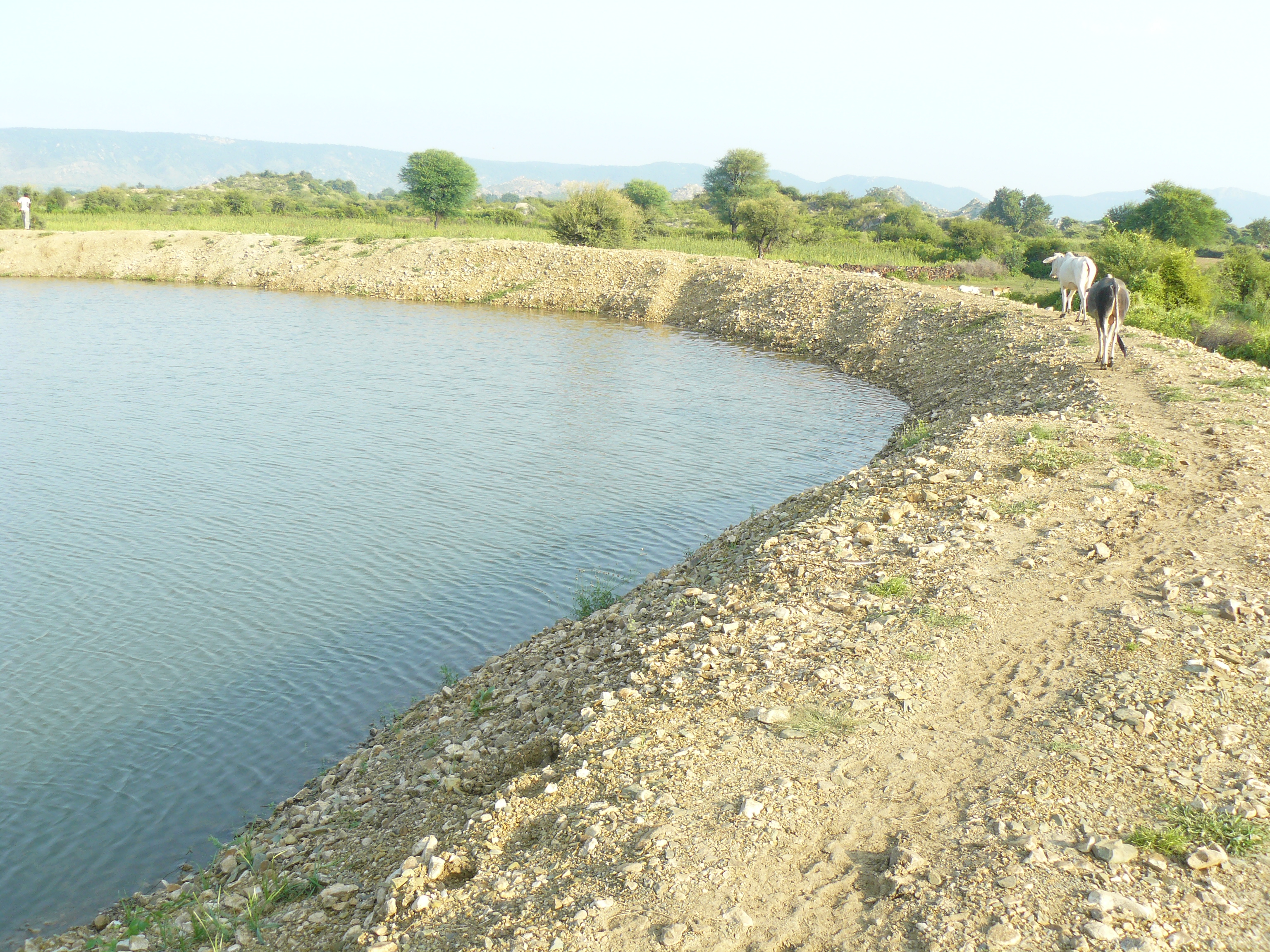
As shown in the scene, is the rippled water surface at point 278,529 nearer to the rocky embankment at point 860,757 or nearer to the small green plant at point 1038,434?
the rocky embankment at point 860,757

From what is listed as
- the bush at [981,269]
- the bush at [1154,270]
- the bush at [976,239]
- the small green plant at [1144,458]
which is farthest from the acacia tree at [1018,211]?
the small green plant at [1144,458]

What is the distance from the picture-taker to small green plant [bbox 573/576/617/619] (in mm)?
8617

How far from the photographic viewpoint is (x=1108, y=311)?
13.6m

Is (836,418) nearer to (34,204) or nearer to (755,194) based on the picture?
(755,194)

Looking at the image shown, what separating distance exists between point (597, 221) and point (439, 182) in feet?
61.9

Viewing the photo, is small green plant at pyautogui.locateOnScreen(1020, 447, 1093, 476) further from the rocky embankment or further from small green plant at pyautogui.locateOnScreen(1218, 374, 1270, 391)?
small green plant at pyautogui.locateOnScreen(1218, 374, 1270, 391)

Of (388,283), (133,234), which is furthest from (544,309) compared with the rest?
(133,234)

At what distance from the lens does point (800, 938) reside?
3701mm

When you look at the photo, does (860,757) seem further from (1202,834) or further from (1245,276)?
(1245,276)

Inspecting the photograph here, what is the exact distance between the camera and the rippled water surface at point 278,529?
643 cm

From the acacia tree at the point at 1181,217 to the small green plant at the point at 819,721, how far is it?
40321 millimetres

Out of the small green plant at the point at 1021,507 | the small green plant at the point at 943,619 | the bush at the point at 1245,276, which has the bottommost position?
the small green plant at the point at 943,619

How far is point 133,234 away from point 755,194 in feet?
139

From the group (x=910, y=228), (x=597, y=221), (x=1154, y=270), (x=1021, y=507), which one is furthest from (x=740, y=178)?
(x=1021, y=507)
